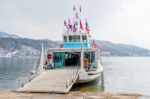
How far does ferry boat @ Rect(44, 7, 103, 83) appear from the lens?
28.1 meters

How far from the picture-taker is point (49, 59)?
30469 millimetres

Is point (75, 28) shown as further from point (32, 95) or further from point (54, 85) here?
point (32, 95)

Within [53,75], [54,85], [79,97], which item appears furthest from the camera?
[53,75]

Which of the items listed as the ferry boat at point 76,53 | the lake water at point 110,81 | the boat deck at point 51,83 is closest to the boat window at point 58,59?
the ferry boat at point 76,53

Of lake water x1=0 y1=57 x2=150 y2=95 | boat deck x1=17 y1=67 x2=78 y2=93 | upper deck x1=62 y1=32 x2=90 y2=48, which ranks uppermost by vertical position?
upper deck x1=62 y1=32 x2=90 y2=48

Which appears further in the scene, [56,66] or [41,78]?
[56,66]

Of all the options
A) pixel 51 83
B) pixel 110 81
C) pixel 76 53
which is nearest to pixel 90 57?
pixel 76 53

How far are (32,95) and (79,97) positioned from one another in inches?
104

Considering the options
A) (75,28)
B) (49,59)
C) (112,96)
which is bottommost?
(112,96)

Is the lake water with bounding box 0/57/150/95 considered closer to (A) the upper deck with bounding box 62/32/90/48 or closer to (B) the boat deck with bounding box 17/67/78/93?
(B) the boat deck with bounding box 17/67/78/93

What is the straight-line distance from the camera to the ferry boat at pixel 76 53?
2814 centimetres

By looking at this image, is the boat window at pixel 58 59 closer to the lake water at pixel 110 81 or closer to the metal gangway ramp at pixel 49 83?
the lake water at pixel 110 81

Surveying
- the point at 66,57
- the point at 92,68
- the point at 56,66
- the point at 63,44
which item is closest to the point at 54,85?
the point at 92,68

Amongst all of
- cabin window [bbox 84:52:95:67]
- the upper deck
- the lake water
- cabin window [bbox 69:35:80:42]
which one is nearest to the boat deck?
the lake water
